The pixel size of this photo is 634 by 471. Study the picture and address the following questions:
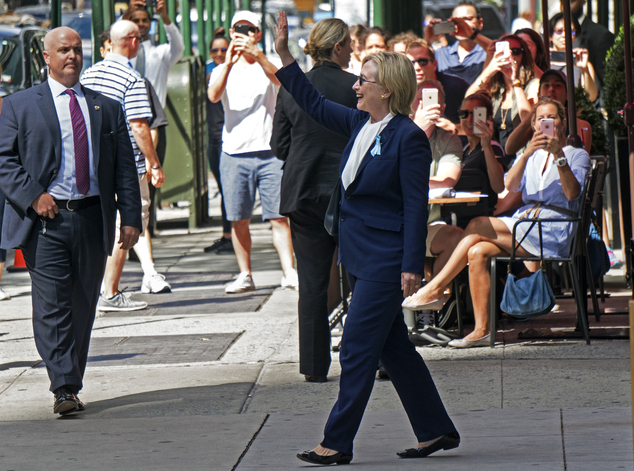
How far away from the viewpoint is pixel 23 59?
1238 centimetres

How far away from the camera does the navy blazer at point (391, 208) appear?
14.3 feet

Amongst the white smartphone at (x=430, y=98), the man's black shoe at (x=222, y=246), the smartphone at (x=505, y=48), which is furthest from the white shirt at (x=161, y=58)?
the white smartphone at (x=430, y=98)

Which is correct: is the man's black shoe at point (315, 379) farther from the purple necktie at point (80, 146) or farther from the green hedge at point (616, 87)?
the green hedge at point (616, 87)

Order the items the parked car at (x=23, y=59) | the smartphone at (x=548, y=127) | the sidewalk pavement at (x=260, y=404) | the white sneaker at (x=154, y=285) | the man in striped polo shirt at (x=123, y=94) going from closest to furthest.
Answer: the sidewalk pavement at (x=260, y=404) < the smartphone at (x=548, y=127) < the man in striped polo shirt at (x=123, y=94) < the white sneaker at (x=154, y=285) < the parked car at (x=23, y=59)

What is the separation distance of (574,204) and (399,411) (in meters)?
2.10

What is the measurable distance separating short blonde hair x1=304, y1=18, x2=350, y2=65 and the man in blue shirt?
157 inches

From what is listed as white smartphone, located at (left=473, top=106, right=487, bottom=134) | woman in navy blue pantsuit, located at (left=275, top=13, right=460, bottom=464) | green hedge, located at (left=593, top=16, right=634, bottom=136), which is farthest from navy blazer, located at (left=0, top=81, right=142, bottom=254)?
green hedge, located at (left=593, top=16, right=634, bottom=136)

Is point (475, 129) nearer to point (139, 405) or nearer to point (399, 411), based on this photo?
point (399, 411)

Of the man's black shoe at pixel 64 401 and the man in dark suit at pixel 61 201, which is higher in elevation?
the man in dark suit at pixel 61 201

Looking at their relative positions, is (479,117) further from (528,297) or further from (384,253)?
(384,253)

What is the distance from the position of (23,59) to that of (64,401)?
25.8 ft

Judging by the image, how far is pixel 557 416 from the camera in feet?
16.6

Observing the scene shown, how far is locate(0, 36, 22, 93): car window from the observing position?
Answer: 13.3 meters

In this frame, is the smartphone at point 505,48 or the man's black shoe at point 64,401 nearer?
the man's black shoe at point 64,401
